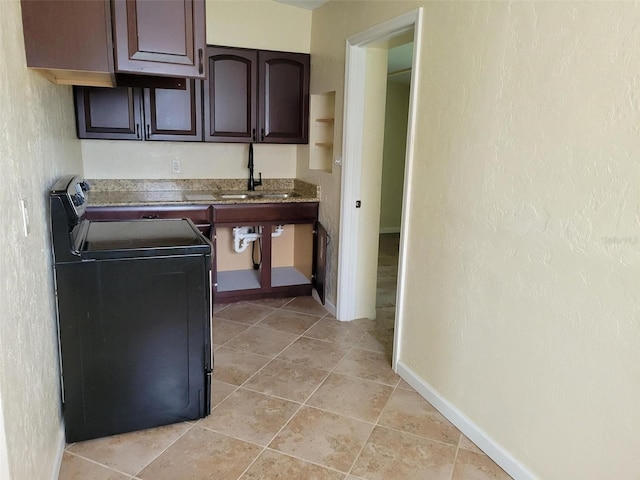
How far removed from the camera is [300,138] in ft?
13.4

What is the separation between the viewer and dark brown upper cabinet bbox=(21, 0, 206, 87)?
5.70 feet

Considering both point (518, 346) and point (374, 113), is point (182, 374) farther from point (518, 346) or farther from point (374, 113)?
point (374, 113)

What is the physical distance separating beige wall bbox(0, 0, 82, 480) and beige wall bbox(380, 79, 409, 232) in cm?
520

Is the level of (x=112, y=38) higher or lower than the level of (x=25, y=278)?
higher

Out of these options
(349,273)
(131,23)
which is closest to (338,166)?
(349,273)

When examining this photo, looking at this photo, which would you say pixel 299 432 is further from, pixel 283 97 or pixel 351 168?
pixel 283 97

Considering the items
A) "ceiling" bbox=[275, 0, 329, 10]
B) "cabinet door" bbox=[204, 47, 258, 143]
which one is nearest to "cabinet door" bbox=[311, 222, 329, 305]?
"cabinet door" bbox=[204, 47, 258, 143]

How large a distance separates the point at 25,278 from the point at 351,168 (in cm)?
231

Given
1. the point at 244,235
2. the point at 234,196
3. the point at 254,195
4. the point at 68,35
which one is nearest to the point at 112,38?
the point at 68,35

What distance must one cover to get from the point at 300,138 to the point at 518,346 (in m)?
2.71

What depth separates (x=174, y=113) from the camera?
12.3ft

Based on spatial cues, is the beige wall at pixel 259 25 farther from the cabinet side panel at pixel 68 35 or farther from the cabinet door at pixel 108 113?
the cabinet side panel at pixel 68 35

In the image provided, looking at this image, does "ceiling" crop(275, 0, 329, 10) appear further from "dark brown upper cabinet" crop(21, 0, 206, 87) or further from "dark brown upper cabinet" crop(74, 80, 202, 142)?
"dark brown upper cabinet" crop(21, 0, 206, 87)

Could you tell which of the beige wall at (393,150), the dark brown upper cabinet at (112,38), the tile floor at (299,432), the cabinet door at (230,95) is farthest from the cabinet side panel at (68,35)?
the beige wall at (393,150)
